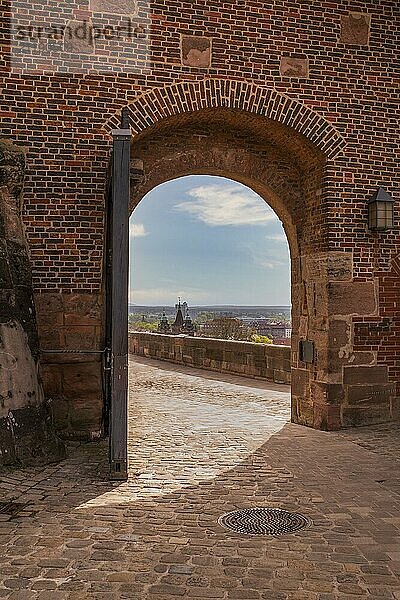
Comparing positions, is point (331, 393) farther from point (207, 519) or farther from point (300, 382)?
point (207, 519)

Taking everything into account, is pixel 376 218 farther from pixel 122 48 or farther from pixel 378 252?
pixel 122 48

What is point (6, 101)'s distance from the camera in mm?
7031

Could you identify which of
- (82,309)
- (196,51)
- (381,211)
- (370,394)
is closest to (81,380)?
(82,309)

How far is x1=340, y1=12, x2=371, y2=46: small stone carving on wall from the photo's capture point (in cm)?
814

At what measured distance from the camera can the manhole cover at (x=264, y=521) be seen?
436cm

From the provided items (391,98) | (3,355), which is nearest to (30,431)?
(3,355)

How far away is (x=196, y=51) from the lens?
759 centimetres

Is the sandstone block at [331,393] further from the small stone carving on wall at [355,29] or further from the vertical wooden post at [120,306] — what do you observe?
the small stone carving on wall at [355,29]

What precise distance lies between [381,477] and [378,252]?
329cm

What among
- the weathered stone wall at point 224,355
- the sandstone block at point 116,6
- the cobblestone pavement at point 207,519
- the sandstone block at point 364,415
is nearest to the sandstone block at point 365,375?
the sandstone block at point 364,415

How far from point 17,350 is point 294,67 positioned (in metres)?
4.66

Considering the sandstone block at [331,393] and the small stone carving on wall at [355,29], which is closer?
the sandstone block at [331,393]

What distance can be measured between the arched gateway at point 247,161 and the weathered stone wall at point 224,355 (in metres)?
4.35

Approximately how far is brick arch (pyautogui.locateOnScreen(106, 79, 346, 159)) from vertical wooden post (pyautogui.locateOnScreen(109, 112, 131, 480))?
1.76 m
